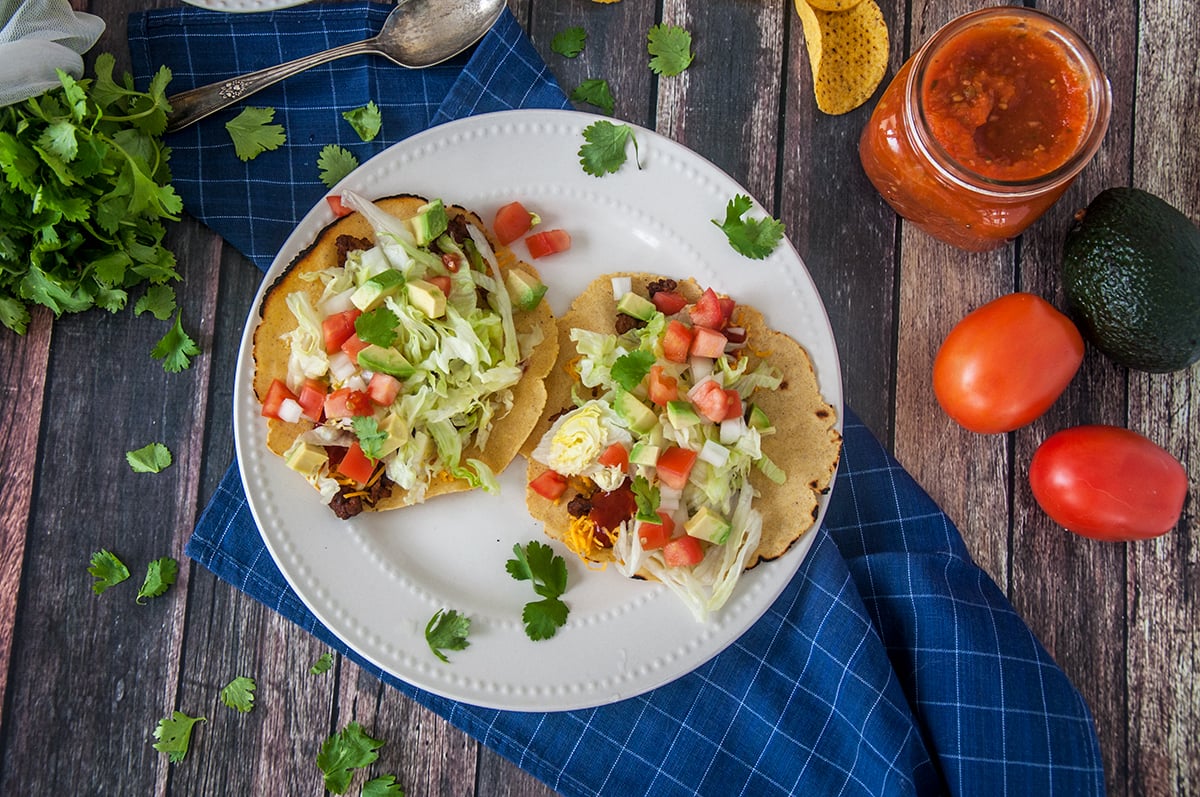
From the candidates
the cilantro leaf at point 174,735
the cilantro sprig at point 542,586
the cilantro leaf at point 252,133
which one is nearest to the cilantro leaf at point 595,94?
the cilantro leaf at point 252,133

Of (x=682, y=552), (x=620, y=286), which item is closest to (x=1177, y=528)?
(x=682, y=552)

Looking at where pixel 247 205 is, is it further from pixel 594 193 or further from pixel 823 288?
pixel 823 288

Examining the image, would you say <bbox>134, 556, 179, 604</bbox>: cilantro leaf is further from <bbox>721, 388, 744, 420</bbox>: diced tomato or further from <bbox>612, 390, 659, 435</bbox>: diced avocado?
<bbox>721, 388, 744, 420</bbox>: diced tomato

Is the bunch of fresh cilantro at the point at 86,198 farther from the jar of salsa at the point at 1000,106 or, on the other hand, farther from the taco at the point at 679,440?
the jar of salsa at the point at 1000,106

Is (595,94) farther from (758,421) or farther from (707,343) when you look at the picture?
(758,421)

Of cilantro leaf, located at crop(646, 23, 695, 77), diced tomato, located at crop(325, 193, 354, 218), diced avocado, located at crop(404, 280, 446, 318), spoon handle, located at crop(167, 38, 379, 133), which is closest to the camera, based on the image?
diced avocado, located at crop(404, 280, 446, 318)

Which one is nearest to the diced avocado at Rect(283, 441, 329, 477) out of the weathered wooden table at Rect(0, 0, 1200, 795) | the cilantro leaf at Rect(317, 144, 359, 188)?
the weathered wooden table at Rect(0, 0, 1200, 795)
